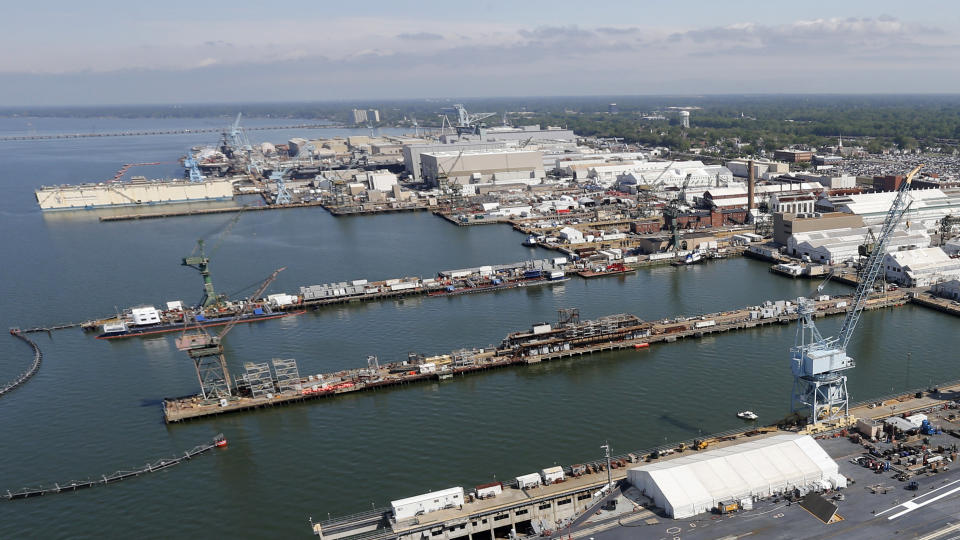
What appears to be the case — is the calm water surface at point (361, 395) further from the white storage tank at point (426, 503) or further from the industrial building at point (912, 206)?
the industrial building at point (912, 206)

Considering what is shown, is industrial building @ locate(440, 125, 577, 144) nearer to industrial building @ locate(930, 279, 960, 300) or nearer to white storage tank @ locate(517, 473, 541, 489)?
industrial building @ locate(930, 279, 960, 300)

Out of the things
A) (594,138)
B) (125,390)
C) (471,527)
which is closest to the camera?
(471,527)

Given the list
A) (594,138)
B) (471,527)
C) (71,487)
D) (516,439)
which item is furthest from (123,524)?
(594,138)

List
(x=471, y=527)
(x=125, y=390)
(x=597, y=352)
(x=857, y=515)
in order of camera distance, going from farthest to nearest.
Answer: (x=597, y=352) → (x=125, y=390) → (x=471, y=527) → (x=857, y=515)

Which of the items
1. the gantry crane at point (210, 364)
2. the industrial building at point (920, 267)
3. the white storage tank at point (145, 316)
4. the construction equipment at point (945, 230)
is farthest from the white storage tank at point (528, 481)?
the construction equipment at point (945, 230)

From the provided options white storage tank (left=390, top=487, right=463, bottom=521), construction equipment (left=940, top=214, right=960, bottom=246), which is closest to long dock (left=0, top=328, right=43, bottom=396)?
white storage tank (left=390, top=487, right=463, bottom=521)

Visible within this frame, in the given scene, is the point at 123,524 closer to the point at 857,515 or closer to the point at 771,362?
the point at 857,515

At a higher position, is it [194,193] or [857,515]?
[194,193]

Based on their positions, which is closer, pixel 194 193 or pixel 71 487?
pixel 71 487
